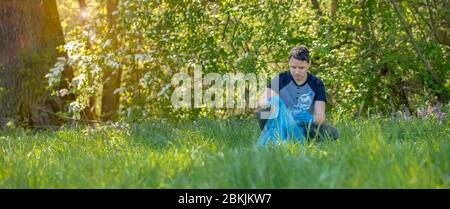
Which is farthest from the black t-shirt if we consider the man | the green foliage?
the green foliage

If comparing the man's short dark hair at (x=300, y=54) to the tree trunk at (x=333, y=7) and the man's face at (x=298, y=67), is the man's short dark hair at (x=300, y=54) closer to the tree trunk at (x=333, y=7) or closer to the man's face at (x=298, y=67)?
the man's face at (x=298, y=67)

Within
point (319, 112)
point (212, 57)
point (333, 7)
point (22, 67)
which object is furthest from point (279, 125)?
point (22, 67)

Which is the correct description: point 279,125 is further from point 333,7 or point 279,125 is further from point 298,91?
point 333,7

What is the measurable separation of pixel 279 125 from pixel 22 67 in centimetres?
636

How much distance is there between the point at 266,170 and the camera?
4.11m

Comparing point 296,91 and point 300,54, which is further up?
point 300,54

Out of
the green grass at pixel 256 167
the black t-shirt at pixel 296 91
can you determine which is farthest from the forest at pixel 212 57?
the green grass at pixel 256 167

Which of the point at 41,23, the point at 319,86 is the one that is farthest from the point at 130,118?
the point at 319,86

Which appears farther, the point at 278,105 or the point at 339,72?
the point at 339,72

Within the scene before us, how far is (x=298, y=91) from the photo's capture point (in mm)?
6543

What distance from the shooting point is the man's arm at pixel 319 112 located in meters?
6.18

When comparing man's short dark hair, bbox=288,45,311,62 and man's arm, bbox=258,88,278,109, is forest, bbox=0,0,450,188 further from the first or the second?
man's short dark hair, bbox=288,45,311,62
